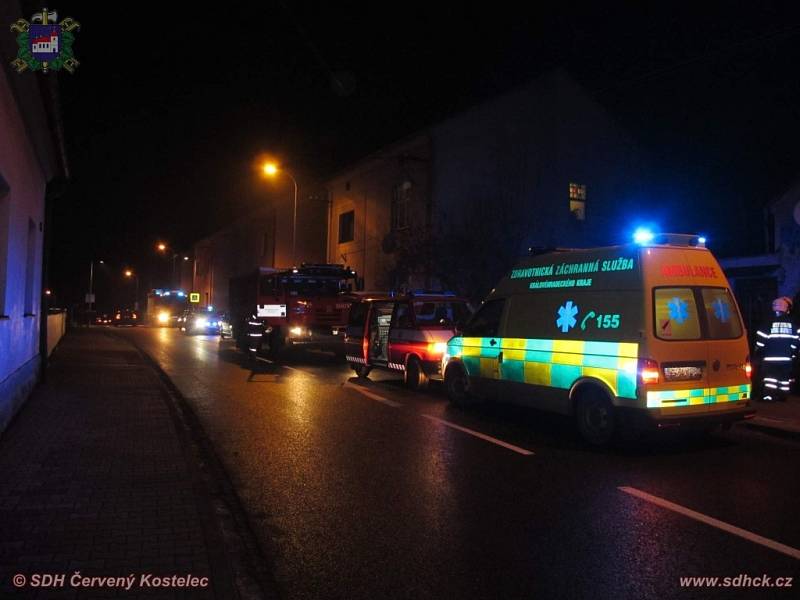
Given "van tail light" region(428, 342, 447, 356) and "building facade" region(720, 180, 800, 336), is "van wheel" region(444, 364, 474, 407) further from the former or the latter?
"building facade" region(720, 180, 800, 336)

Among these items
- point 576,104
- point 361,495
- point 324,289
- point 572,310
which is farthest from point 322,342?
point 361,495

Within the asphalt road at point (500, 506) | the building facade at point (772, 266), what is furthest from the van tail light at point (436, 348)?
the building facade at point (772, 266)

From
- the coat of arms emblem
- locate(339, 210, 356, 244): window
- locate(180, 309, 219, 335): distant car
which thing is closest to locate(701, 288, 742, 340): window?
the coat of arms emblem

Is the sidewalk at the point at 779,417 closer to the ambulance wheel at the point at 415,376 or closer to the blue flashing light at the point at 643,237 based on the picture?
the blue flashing light at the point at 643,237

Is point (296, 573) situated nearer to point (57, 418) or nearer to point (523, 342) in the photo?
point (523, 342)

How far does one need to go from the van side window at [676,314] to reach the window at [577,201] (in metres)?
14.7

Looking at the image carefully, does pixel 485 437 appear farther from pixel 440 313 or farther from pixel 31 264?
→ pixel 31 264

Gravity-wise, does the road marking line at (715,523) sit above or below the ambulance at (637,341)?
below

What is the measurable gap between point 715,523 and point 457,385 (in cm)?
598

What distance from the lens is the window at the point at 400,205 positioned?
88.7 feet

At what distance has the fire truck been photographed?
21266 millimetres

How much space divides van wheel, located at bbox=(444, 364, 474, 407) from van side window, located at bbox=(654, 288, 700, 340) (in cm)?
375

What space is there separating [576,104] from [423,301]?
12.4 meters

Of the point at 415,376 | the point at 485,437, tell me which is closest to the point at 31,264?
the point at 415,376
